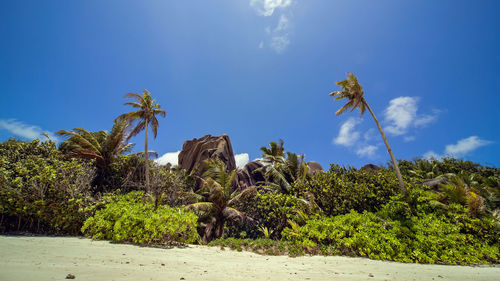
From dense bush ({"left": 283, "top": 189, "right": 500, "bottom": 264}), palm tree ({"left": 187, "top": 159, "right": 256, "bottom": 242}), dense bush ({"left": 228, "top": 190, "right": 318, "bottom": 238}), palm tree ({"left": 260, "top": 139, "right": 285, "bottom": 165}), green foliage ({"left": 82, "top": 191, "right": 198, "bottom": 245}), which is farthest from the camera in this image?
palm tree ({"left": 260, "top": 139, "right": 285, "bottom": 165})

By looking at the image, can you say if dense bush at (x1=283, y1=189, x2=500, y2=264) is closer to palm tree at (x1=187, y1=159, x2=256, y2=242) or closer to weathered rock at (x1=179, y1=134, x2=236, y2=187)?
palm tree at (x1=187, y1=159, x2=256, y2=242)

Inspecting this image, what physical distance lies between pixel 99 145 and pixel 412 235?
720 inches

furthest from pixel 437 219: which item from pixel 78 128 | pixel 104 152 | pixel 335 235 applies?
Answer: pixel 78 128

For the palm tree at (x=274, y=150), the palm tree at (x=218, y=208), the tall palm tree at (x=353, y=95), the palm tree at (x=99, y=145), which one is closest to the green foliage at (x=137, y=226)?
the palm tree at (x=218, y=208)

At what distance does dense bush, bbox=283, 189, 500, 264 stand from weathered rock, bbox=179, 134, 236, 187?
17.0 meters

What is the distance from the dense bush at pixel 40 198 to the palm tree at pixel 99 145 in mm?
3378

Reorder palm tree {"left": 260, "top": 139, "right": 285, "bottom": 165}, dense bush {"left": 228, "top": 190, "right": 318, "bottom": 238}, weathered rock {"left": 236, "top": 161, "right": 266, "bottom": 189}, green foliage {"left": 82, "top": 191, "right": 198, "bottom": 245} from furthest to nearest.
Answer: weathered rock {"left": 236, "top": 161, "right": 266, "bottom": 189} < palm tree {"left": 260, "top": 139, "right": 285, "bottom": 165} < dense bush {"left": 228, "top": 190, "right": 318, "bottom": 238} < green foliage {"left": 82, "top": 191, "right": 198, "bottom": 245}

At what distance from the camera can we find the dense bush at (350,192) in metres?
12.1

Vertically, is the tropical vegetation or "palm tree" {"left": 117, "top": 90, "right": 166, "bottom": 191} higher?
"palm tree" {"left": 117, "top": 90, "right": 166, "bottom": 191}

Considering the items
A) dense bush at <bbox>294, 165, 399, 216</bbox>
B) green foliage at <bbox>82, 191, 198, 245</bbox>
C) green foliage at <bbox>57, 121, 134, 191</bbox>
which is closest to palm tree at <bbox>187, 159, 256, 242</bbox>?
dense bush at <bbox>294, 165, 399, 216</bbox>

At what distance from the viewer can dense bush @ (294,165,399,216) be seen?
12125 millimetres

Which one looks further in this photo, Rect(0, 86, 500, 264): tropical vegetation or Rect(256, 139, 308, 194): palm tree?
Rect(256, 139, 308, 194): palm tree

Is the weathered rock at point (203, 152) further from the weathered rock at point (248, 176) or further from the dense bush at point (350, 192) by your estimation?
the dense bush at point (350, 192)

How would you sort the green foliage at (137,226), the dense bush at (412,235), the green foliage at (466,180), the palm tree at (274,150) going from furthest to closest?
the palm tree at (274,150) < the green foliage at (466,180) < the dense bush at (412,235) < the green foliage at (137,226)
